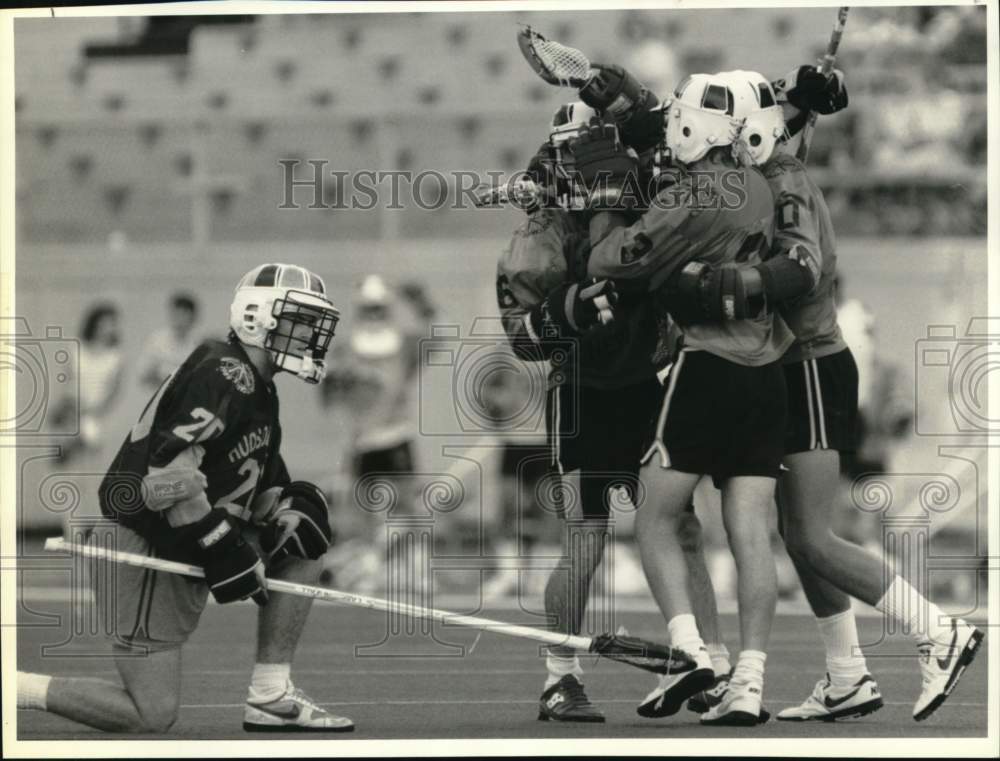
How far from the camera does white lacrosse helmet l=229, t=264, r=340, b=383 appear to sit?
5.51 meters

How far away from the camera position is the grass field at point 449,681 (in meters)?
5.60

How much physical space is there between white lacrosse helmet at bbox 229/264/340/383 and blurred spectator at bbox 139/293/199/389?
499 centimetres

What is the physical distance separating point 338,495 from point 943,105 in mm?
6157

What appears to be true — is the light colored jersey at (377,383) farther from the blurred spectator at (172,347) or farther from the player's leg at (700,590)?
the player's leg at (700,590)

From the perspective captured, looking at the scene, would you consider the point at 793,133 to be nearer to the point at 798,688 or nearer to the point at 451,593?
the point at 798,688

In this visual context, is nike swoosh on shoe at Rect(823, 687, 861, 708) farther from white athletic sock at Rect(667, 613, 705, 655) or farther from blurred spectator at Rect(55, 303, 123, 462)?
blurred spectator at Rect(55, 303, 123, 462)

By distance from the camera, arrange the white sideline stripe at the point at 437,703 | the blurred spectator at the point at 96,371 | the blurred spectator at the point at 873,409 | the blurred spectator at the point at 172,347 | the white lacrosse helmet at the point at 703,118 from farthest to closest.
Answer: the blurred spectator at the point at 873,409 → the blurred spectator at the point at 96,371 → the blurred spectator at the point at 172,347 → the white sideline stripe at the point at 437,703 → the white lacrosse helmet at the point at 703,118

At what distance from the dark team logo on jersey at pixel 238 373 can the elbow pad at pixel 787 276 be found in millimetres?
1403

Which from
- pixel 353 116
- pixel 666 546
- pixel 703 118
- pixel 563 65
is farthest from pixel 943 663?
pixel 353 116

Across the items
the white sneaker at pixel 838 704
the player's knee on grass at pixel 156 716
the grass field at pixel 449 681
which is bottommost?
the grass field at pixel 449 681

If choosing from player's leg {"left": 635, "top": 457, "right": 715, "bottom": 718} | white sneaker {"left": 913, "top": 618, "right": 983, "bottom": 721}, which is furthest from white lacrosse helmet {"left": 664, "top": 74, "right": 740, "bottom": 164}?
white sneaker {"left": 913, "top": 618, "right": 983, "bottom": 721}

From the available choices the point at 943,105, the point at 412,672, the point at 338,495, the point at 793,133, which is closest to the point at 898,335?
the point at 943,105

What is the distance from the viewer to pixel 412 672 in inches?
295
